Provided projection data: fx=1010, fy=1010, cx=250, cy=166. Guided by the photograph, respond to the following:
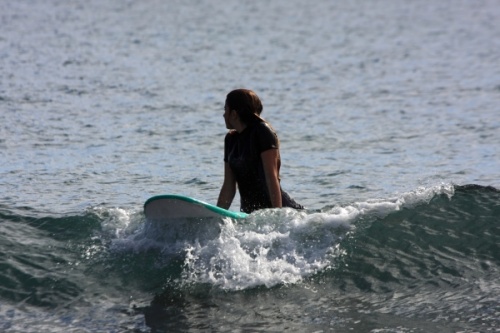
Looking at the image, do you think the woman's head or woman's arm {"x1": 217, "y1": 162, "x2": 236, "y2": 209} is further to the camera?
woman's arm {"x1": 217, "y1": 162, "x2": 236, "y2": 209}

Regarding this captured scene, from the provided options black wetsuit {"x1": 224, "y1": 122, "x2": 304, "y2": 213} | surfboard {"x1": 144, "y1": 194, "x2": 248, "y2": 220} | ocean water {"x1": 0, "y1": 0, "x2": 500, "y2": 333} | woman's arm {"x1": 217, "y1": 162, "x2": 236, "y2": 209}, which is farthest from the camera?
woman's arm {"x1": 217, "y1": 162, "x2": 236, "y2": 209}

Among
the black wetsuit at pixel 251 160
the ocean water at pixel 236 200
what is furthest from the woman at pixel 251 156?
the ocean water at pixel 236 200

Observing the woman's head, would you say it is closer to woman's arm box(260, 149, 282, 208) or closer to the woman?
the woman

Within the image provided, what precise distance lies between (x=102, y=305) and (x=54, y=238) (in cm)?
202

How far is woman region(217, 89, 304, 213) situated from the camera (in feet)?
31.2

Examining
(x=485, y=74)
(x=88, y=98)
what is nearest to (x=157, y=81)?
(x=88, y=98)

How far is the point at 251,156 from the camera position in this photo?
968 cm

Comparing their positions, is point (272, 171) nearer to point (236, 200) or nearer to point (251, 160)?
point (251, 160)

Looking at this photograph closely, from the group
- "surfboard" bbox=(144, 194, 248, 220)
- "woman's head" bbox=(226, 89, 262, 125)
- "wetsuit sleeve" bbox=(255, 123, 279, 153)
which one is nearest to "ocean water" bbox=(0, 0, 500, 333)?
"surfboard" bbox=(144, 194, 248, 220)

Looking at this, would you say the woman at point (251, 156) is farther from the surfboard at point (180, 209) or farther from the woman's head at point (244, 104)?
the surfboard at point (180, 209)

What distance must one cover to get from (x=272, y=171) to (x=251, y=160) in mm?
273

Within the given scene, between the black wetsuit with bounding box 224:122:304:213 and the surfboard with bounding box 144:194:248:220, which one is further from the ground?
the black wetsuit with bounding box 224:122:304:213

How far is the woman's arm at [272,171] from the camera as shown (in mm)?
9523

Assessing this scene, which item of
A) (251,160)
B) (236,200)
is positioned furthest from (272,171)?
(236,200)
